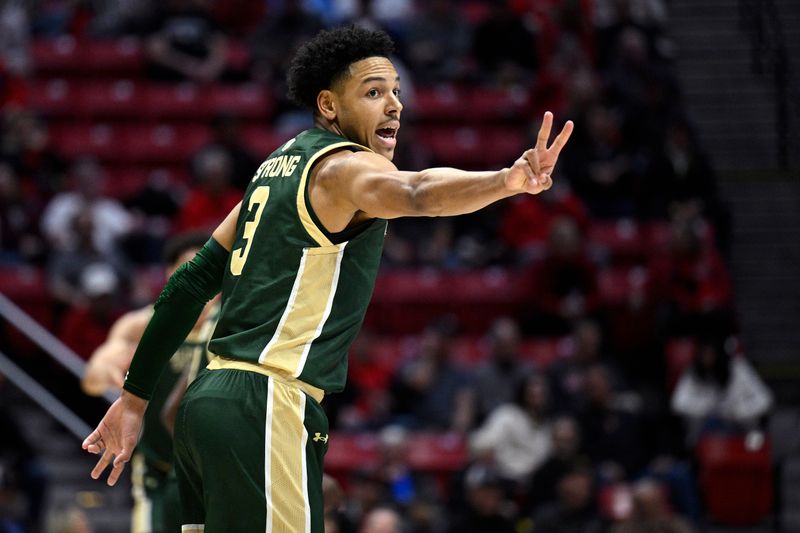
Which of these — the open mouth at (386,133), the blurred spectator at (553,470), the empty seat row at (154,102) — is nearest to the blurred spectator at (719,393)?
the blurred spectator at (553,470)

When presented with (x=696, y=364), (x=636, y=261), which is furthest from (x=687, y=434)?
(x=636, y=261)

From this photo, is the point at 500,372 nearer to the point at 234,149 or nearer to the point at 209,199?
the point at 209,199

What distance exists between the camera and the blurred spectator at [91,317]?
12.8 m

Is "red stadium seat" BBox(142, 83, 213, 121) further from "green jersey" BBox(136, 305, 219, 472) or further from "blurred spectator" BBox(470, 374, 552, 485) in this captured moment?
"green jersey" BBox(136, 305, 219, 472)

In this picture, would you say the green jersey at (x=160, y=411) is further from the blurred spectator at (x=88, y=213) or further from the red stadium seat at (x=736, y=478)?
the blurred spectator at (x=88, y=213)

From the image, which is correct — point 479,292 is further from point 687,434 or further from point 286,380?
point 286,380

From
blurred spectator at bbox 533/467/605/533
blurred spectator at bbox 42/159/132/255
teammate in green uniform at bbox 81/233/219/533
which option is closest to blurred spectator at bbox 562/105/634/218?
blurred spectator at bbox 533/467/605/533

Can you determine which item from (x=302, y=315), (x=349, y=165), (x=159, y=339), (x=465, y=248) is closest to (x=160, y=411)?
(x=159, y=339)

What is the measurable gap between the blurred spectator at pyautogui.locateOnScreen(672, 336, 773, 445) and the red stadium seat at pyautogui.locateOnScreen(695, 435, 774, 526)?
236mm

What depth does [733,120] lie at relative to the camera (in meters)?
16.4

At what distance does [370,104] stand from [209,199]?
964cm

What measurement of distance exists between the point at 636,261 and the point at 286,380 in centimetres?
1045

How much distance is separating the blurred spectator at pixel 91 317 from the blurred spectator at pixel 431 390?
2744mm

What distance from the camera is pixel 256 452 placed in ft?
15.0
